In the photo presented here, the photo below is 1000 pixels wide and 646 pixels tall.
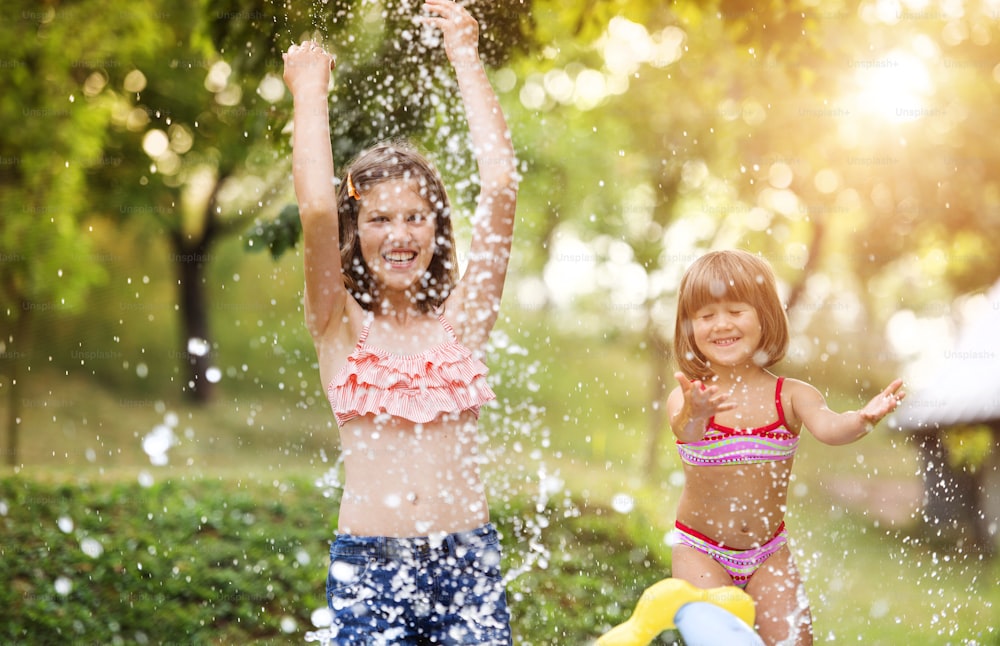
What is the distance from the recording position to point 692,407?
2582mm

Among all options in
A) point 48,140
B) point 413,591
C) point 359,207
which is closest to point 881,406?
point 413,591

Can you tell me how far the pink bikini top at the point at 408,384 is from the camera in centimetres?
248

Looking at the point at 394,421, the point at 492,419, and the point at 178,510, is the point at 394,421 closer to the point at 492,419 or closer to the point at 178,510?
the point at 178,510

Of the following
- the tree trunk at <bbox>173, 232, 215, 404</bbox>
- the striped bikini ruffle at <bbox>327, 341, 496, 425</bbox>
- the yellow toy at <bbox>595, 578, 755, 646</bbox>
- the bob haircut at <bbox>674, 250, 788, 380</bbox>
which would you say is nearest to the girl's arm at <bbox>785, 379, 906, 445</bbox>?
the bob haircut at <bbox>674, 250, 788, 380</bbox>

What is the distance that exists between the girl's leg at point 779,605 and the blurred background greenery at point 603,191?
1.65 metres

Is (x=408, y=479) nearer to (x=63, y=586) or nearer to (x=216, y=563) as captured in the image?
(x=216, y=563)

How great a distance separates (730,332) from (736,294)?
0.37ft

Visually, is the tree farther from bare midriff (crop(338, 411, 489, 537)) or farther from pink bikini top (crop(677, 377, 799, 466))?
pink bikini top (crop(677, 377, 799, 466))

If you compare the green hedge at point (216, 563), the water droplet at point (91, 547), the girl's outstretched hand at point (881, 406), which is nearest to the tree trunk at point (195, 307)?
the green hedge at point (216, 563)

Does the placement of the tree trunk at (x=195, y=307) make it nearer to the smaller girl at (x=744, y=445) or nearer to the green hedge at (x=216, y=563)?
the green hedge at (x=216, y=563)

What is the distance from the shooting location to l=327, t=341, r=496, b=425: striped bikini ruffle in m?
2.48

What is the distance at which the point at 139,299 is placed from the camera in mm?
13148

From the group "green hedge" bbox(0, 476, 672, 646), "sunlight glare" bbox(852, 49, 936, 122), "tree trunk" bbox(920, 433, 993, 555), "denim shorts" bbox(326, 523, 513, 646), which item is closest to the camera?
"denim shorts" bbox(326, 523, 513, 646)

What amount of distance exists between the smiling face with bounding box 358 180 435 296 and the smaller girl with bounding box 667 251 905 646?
0.83 meters
